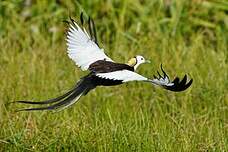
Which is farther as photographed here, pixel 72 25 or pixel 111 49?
pixel 111 49

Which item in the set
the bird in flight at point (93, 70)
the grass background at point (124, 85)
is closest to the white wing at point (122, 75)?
the bird in flight at point (93, 70)

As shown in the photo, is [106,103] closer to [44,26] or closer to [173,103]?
[173,103]

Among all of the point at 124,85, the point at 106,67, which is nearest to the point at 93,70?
the point at 106,67

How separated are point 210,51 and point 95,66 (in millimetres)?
2379

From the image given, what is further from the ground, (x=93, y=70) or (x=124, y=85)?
(x=124, y=85)

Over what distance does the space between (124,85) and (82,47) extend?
1616 millimetres

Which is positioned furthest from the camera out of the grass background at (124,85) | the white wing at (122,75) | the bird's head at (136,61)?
the grass background at (124,85)

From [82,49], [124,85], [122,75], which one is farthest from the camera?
[124,85]

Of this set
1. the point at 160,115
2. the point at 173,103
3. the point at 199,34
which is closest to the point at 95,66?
the point at 160,115

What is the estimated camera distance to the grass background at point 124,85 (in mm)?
2967

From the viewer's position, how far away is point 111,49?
462cm

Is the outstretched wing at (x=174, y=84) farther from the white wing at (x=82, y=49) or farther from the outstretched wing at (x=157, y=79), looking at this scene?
the white wing at (x=82, y=49)

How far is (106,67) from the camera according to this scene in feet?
6.95

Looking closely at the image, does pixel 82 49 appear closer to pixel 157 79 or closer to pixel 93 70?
pixel 93 70
